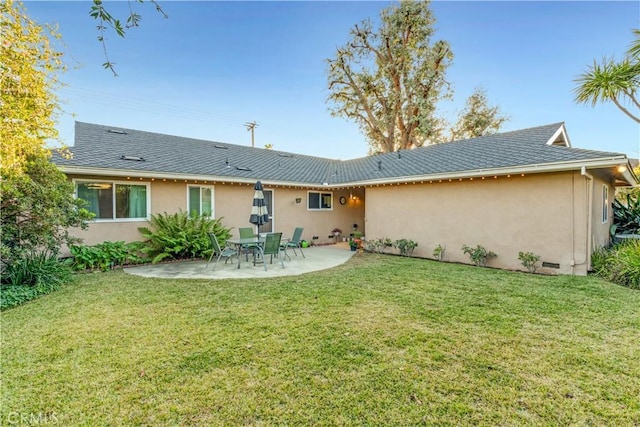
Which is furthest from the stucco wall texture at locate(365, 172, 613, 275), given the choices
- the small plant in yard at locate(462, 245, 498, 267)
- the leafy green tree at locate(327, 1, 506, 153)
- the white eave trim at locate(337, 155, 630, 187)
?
the leafy green tree at locate(327, 1, 506, 153)

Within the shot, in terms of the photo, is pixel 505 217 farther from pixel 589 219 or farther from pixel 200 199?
pixel 200 199

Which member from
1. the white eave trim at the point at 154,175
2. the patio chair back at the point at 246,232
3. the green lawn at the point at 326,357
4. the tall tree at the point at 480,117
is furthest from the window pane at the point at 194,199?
the tall tree at the point at 480,117

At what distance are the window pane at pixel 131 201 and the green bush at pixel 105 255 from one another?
103 cm

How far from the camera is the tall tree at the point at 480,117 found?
75.4 ft

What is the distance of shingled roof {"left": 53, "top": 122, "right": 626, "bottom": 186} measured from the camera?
315 inches

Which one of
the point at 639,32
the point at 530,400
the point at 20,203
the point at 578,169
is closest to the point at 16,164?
the point at 20,203

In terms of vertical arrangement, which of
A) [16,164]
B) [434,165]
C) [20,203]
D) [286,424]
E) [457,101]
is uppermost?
[457,101]

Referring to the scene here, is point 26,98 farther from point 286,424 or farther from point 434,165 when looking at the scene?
point 434,165

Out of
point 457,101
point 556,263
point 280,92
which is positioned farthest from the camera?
point 457,101

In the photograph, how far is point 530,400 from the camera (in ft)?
8.16

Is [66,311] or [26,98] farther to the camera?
[26,98]

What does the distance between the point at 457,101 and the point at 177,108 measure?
21586 millimetres

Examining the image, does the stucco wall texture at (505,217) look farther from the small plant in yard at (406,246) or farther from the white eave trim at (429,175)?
the white eave trim at (429,175)

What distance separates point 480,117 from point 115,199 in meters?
25.3
